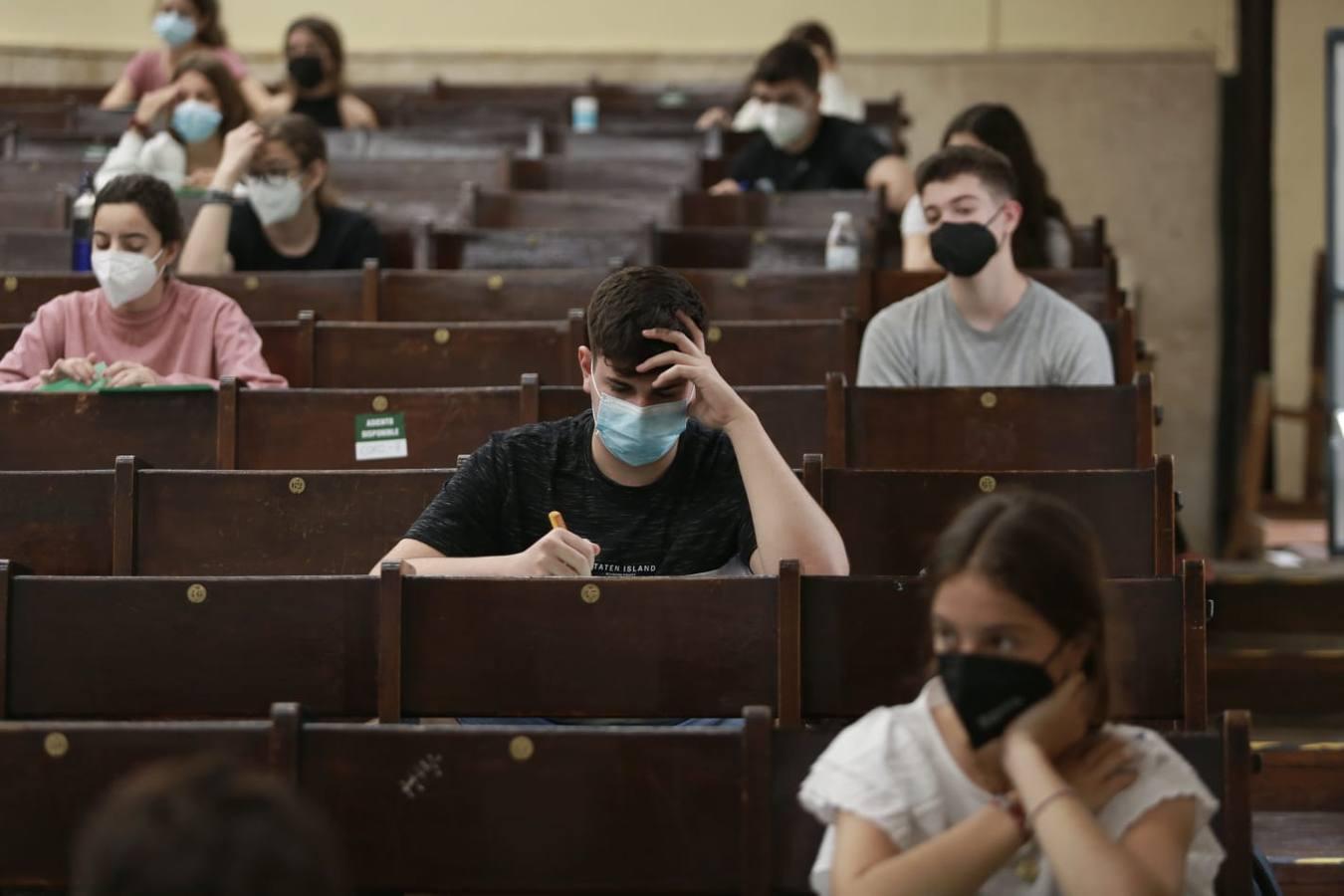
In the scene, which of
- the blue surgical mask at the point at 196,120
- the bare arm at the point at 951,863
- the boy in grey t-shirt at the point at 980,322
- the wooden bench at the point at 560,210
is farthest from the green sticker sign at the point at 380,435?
the blue surgical mask at the point at 196,120

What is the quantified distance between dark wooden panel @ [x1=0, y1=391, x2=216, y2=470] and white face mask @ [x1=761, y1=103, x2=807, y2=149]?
230cm

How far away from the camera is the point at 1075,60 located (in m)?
7.19

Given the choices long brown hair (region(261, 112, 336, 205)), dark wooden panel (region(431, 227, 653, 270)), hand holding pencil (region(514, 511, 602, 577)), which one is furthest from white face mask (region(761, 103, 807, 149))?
hand holding pencil (region(514, 511, 602, 577))

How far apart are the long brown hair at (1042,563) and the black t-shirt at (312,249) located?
2.80 meters

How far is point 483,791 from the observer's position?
1869 millimetres

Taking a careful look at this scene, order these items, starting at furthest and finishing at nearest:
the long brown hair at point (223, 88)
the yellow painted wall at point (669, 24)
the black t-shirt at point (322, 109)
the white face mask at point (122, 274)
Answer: the yellow painted wall at point (669, 24) → the black t-shirt at point (322, 109) → the long brown hair at point (223, 88) → the white face mask at point (122, 274)

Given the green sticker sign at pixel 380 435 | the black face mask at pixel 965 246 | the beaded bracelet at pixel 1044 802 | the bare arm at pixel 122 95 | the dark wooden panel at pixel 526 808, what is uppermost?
the bare arm at pixel 122 95

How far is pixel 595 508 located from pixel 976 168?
A: 48.3 inches

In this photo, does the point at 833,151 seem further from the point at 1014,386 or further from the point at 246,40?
Answer: the point at 246,40

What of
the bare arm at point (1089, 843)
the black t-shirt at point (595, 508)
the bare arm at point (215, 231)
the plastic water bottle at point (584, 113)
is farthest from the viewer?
the plastic water bottle at point (584, 113)

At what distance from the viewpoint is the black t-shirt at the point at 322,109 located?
603 cm

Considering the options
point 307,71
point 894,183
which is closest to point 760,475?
point 894,183

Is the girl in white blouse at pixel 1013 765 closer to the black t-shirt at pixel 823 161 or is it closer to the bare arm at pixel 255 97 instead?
the black t-shirt at pixel 823 161

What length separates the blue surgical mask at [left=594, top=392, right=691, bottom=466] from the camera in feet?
7.63
